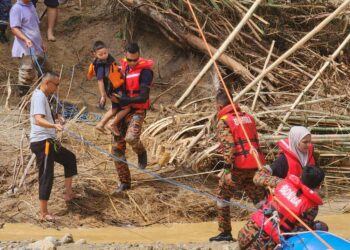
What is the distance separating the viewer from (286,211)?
5.39 meters

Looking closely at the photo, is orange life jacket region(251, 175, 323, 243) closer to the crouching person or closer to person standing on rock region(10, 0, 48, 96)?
the crouching person

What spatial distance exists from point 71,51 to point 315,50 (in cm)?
397

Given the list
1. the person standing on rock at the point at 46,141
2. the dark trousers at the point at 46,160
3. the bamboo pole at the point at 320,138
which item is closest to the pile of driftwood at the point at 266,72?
the bamboo pole at the point at 320,138

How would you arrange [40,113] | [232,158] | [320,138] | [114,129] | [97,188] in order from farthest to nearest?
[320,138], [97,188], [114,129], [40,113], [232,158]

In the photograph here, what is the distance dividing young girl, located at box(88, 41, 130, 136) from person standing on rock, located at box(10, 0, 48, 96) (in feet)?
5.18

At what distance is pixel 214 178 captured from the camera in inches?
367

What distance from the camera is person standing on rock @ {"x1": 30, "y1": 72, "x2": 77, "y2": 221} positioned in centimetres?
734

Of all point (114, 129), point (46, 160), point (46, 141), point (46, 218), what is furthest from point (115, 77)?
point (46, 218)

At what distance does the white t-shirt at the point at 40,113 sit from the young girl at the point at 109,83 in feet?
2.69

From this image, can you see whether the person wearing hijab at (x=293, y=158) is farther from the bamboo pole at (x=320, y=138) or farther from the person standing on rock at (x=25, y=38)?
the person standing on rock at (x=25, y=38)

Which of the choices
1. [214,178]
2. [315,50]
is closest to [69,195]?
[214,178]

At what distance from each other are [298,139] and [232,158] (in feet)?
3.73

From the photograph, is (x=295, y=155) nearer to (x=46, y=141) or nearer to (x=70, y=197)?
(x=46, y=141)

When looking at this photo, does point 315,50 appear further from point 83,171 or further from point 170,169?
point 83,171
